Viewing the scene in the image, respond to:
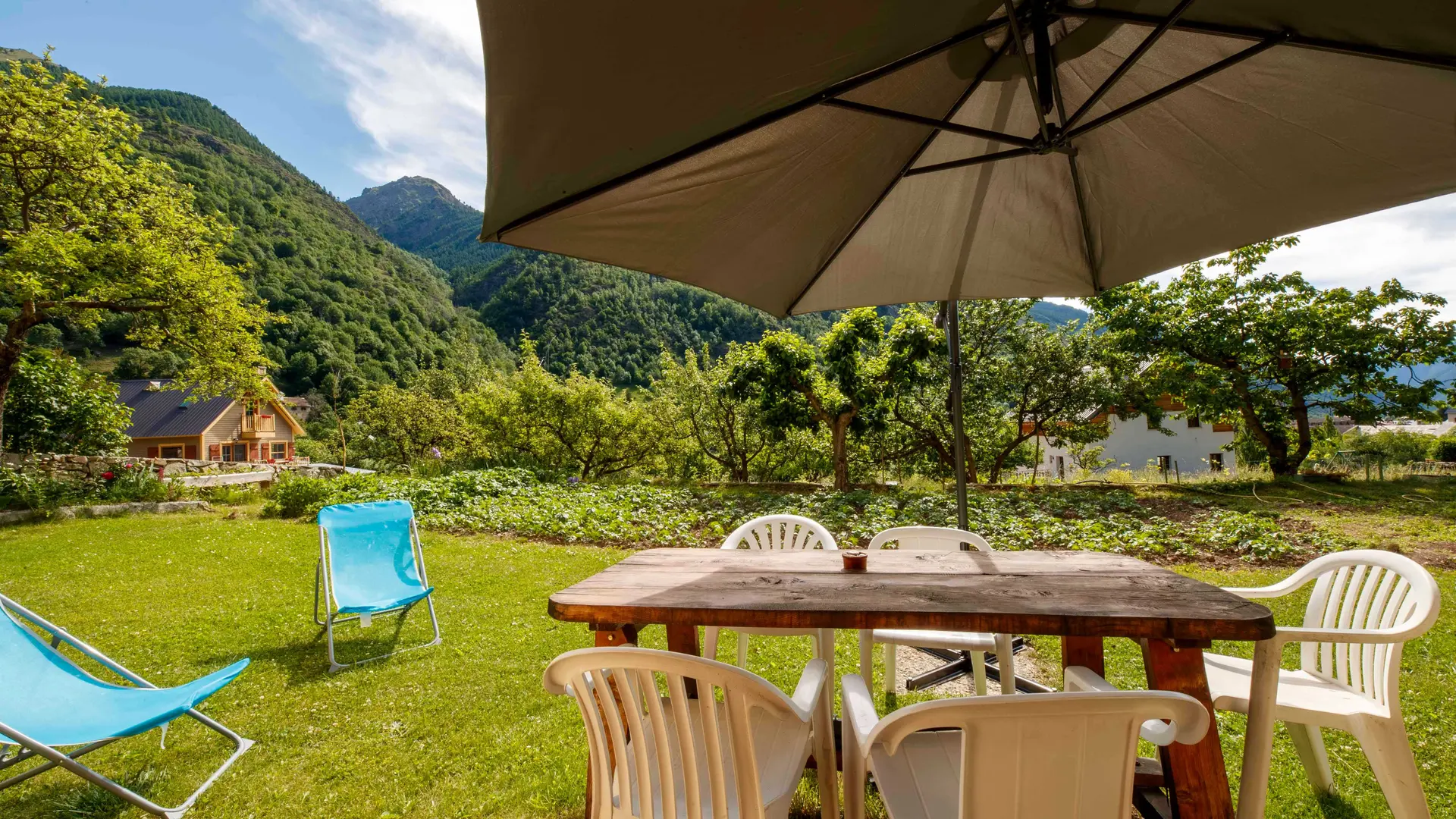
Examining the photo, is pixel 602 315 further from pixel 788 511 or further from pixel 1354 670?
pixel 1354 670

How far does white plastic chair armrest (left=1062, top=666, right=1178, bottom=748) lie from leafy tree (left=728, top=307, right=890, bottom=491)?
7958 mm

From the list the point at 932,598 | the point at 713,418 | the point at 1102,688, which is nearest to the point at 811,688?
the point at 932,598

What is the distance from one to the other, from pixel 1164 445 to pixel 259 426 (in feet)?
133

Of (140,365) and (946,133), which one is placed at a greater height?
(140,365)

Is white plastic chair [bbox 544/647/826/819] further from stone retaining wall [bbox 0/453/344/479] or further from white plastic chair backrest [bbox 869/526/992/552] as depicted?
stone retaining wall [bbox 0/453/344/479]

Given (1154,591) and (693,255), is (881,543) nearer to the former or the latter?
(1154,591)

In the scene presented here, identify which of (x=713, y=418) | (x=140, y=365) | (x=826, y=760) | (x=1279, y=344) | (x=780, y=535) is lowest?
(x=826, y=760)

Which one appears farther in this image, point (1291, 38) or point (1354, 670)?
point (1354, 670)

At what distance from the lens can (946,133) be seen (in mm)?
2219

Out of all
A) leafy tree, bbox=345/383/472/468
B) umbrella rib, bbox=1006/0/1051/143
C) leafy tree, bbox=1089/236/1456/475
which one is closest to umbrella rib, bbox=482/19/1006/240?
umbrella rib, bbox=1006/0/1051/143

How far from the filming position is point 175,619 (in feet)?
13.9

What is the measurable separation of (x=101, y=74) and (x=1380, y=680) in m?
17.6

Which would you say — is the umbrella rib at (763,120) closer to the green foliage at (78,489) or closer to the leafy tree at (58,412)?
the green foliage at (78,489)

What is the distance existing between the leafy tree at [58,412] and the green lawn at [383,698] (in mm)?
7041
